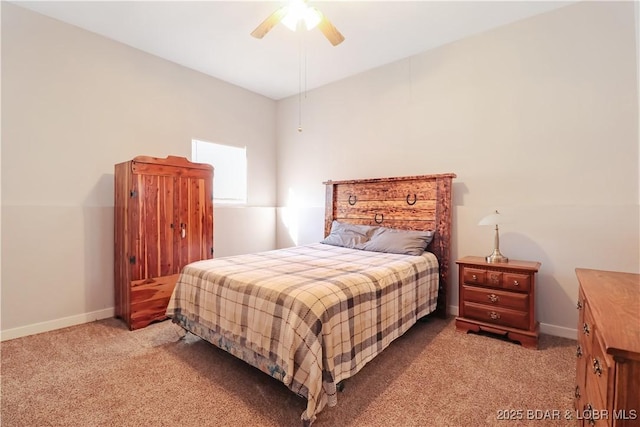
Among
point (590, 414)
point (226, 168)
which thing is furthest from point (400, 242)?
A: point (226, 168)

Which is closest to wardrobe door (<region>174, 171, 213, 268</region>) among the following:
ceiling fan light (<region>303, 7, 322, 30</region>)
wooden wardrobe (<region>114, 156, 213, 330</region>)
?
wooden wardrobe (<region>114, 156, 213, 330</region>)

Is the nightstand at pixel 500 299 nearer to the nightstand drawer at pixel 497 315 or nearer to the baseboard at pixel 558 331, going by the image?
the nightstand drawer at pixel 497 315

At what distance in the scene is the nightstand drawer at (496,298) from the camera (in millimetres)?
2471

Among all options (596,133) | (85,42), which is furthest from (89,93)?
(596,133)

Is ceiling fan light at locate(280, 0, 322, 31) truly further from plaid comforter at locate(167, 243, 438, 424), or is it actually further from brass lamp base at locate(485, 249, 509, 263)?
brass lamp base at locate(485, 249, 509, 263)

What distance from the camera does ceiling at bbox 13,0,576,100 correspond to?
2678 millimetres

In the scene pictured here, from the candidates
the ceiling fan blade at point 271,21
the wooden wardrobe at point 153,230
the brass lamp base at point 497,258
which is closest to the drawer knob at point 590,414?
the brass lamp base at point 497,258

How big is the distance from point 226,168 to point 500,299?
377 cm

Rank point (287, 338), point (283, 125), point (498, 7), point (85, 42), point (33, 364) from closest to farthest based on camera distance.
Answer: point (287, 338), point (33, 364), point (498, 7), point (85, 42), point (283, 125)

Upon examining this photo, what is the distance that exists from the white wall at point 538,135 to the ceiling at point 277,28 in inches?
10.2

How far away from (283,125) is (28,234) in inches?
136

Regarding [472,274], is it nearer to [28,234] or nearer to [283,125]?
[283,125]

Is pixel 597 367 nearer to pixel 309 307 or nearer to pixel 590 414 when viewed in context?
pixel 590 414

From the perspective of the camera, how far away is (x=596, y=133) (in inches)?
100
